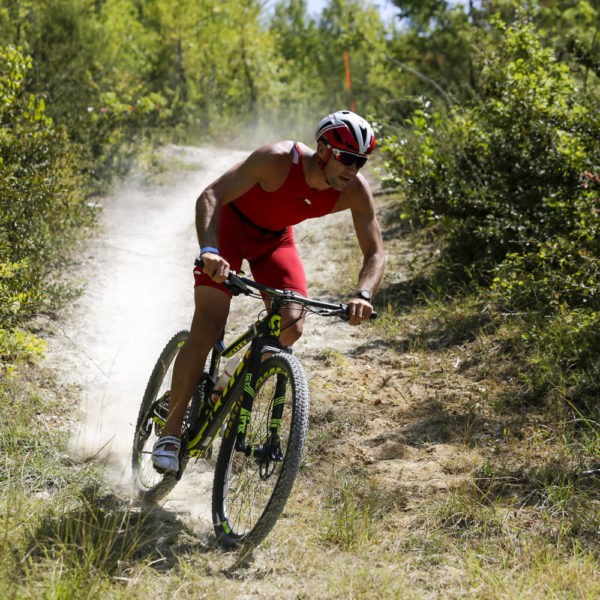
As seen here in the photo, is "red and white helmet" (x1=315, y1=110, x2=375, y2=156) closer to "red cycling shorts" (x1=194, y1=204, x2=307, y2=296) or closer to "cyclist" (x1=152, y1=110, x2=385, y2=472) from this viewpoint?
"cyclist" (x1=152, y1=110, x2=385, y2=472)

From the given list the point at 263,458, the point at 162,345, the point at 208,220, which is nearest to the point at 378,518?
the point at 263,458

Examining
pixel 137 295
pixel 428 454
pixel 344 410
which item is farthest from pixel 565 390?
pixel 137 295

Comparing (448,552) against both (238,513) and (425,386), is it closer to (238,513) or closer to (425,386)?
(238,513)

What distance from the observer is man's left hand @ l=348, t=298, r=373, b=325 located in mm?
3064

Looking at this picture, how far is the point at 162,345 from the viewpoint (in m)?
6.72

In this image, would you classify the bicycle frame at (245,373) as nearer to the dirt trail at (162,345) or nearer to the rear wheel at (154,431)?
the rear wheel at (154,431)

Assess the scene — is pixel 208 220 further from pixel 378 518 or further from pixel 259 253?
pixel 378 518

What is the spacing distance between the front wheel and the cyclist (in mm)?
297

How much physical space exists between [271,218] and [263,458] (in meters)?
1.40

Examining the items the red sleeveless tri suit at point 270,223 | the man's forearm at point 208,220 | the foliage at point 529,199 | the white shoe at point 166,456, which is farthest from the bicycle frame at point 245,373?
the foliage at point 529,199

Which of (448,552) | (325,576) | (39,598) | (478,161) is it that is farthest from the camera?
(478,161)

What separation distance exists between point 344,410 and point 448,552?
1.85m

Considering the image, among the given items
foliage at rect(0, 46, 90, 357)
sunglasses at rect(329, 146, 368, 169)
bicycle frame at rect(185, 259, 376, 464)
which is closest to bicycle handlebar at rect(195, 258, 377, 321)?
bicycle frame at rect(185, 259, 376, 464)

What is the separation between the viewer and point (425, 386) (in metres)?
5.34
